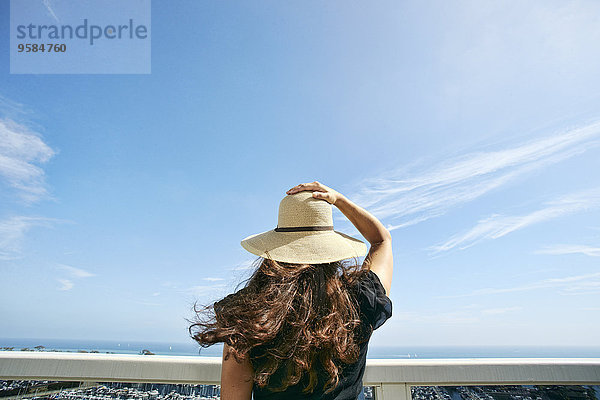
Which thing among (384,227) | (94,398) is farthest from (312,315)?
(94,398)

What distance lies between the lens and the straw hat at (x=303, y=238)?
3.14 ft

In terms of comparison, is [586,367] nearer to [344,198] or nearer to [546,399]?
[546,399]

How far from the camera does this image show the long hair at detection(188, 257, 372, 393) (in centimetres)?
82

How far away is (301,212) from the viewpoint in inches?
41.6

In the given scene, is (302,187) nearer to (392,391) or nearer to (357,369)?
(357,369)

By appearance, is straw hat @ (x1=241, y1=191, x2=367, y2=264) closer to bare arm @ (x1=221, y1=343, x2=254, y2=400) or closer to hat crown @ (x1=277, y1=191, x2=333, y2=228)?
hat crown @ (x1=277, y1=191, x2=333, y2=228)

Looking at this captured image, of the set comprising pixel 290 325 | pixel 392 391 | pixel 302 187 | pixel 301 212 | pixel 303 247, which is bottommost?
pixel 392 391

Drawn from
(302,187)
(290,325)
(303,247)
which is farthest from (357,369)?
(302,187)

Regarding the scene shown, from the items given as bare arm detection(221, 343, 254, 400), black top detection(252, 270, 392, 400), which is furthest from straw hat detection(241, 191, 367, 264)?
bare arm detection(221, 343, 254, 400)

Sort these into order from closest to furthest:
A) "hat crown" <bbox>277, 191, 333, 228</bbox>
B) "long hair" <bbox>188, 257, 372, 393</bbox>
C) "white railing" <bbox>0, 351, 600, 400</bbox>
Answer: "long hair" <bbox>188, 257, 372, 393</bbox>, "hat crown" <bbox>277, 191, 333, 228</bbox>, "white railing" <bbox>0, 351, 600, 400</bbox>

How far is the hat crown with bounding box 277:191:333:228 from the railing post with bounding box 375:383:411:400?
33.1 inches

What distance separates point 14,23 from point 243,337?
5.00 meters

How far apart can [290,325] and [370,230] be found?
1.99 ft

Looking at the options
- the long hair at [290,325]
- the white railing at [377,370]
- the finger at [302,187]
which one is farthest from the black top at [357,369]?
the white railing at [377,370]
